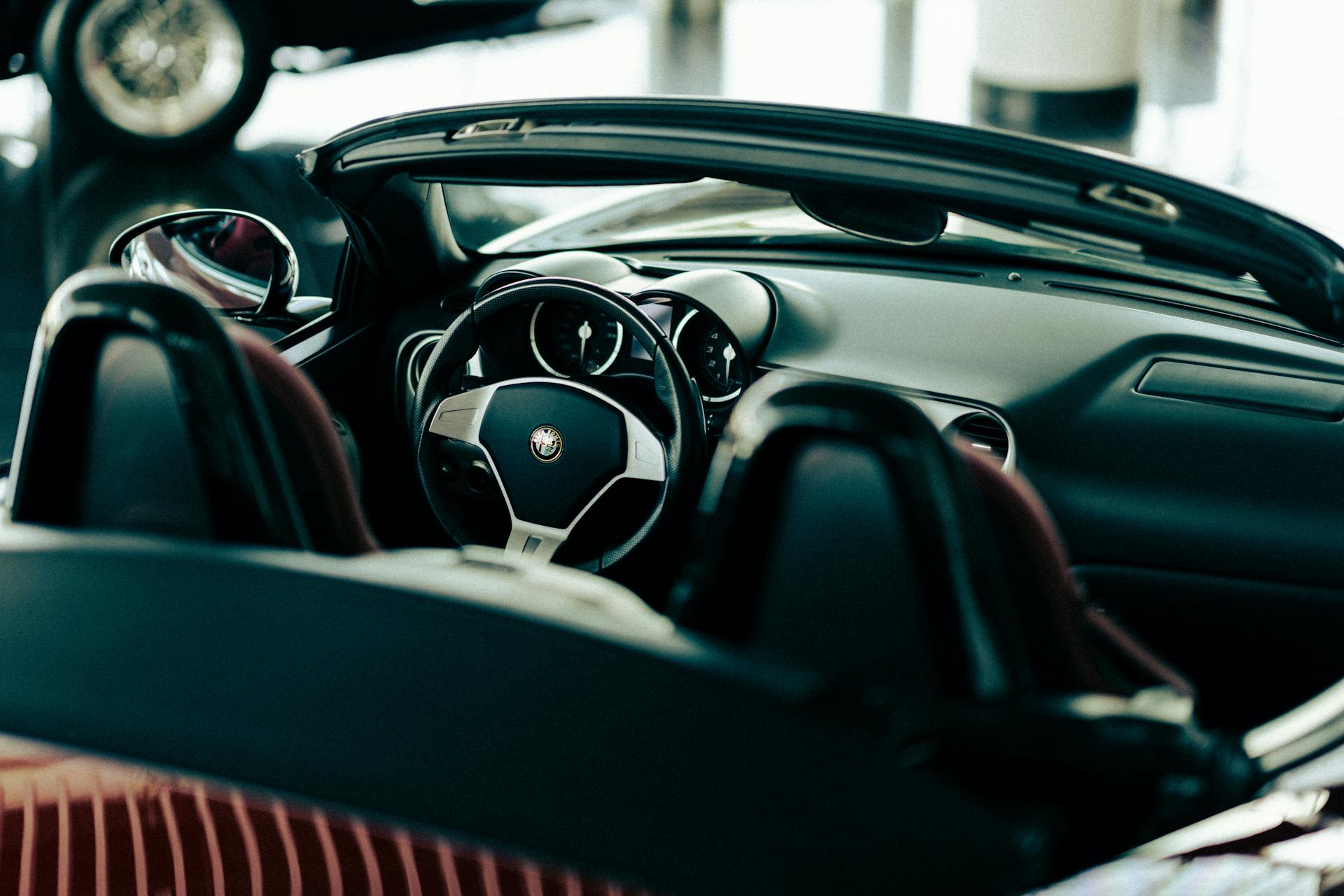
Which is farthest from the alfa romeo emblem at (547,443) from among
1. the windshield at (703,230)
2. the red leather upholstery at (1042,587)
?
the red leather upholstery at (1042,587)

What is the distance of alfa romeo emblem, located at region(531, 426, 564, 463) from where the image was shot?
2195 millimetres

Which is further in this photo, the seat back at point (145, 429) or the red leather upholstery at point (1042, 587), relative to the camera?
the seat back at point (145, 429)

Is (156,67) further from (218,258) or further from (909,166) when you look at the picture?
(909,166)

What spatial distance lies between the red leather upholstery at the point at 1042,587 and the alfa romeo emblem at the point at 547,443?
1.19 meters

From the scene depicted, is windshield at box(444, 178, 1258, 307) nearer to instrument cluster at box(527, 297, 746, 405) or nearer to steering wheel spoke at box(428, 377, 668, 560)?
instrument cluster at box(527, 297, 746, 405)

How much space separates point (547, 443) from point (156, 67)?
4896 millimetres

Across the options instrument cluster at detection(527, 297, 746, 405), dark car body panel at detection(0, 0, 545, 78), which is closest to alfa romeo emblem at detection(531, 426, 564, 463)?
instrument cluster at detection(527, 297, 746, 405)

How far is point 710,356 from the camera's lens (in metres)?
2.46

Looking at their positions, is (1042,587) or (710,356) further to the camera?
(710,356)

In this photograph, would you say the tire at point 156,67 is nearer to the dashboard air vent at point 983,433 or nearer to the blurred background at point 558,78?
the blurred background at point 558,78

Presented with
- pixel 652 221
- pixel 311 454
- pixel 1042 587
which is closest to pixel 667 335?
pixel 652 221

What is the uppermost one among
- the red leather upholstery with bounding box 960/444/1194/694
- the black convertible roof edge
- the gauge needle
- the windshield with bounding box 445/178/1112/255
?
the black convertible roof edge

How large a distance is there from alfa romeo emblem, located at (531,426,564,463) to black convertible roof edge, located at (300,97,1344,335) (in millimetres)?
408

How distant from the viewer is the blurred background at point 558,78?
606 cm
